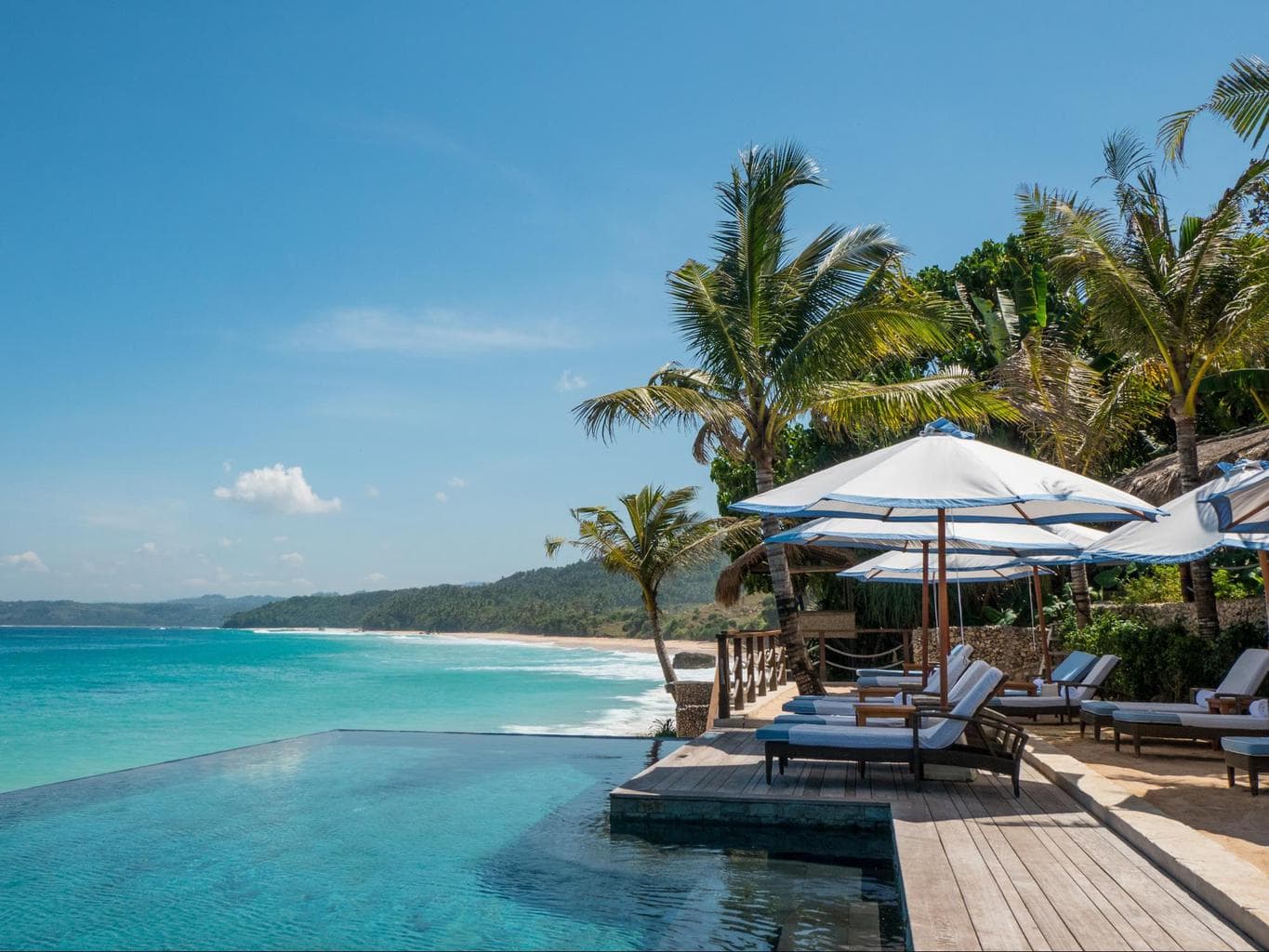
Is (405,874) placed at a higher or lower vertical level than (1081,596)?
lower

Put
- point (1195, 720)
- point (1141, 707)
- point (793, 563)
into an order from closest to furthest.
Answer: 1. point (1195, 720)
2. point (1141, 707)
3. point (793, 563)

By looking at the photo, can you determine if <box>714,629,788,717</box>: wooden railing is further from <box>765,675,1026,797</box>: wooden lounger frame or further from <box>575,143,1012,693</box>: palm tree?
<box>765,675,1026,797</box>: wooden lounger frame

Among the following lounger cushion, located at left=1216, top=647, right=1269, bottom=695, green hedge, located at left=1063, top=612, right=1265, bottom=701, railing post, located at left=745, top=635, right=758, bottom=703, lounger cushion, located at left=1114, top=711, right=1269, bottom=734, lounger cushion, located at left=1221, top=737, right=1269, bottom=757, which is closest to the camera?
lounger cushion, located at left=1221, top=737, right=1269, bottom=757

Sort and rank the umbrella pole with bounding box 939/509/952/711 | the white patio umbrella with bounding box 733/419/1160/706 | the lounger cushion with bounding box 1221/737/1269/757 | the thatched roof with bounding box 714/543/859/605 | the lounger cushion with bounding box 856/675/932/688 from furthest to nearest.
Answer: the thatched roof with bounding box 714/543/859/605
the lounger cushion with bounding box 856/675/932/688
the umbrella pole with bounding box 939/509/952/711
the white patio umbrella with bounding box 733/419/1160/706
the lounger cushion with bounding box 1221/737/1269/757

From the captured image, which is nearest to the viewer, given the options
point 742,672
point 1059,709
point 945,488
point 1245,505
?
point 1245,505

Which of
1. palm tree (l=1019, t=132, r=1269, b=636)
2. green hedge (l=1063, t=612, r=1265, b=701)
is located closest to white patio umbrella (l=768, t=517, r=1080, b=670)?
green hedge (l=1063, t=612, r=1265, b=701)

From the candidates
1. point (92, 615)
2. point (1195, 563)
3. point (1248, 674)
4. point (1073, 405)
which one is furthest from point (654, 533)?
point (92, 615)

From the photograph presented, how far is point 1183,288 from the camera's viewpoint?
1060 cm

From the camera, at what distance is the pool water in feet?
15.5

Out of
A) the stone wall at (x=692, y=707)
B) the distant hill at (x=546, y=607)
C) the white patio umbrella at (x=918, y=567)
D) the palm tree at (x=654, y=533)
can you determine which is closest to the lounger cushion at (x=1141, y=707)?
the white patio umbrella at (x=918, y=567)

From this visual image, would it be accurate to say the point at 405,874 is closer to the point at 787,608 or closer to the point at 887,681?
the point at 787,608

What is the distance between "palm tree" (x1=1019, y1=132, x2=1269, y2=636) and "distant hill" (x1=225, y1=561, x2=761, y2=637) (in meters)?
52.8

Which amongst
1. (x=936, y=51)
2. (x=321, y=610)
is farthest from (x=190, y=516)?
(x=321, y=610)

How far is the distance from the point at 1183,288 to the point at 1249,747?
20.8 ft
